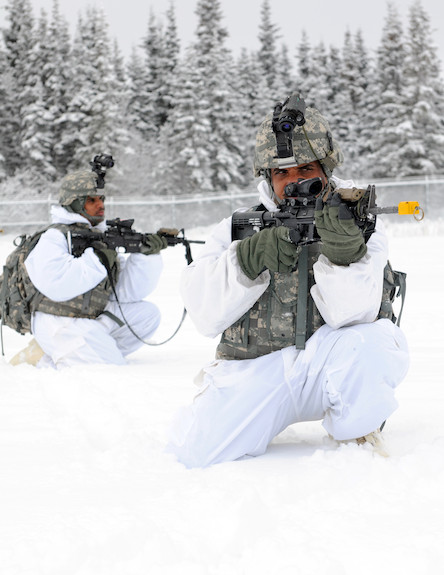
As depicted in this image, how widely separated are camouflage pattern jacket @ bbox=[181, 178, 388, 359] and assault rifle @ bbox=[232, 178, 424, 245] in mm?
91

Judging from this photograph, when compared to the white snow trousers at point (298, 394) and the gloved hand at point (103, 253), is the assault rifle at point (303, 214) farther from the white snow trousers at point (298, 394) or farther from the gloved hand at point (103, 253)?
the gloved hand at point (103, 253)

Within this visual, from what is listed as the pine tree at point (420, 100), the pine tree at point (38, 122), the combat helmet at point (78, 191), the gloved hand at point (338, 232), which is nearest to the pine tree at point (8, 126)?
the pine tree at point (38, 122)

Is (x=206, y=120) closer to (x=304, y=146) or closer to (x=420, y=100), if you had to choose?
(x=420, y=100)

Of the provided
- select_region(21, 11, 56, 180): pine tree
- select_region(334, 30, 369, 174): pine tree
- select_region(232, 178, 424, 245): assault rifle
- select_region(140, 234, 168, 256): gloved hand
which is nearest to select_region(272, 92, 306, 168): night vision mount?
select_region(232, 178, 424, 245): assault rifle

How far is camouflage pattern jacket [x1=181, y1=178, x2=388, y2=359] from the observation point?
268 centimetres

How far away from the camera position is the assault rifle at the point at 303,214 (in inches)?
95.1

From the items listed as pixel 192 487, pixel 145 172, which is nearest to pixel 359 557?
pixel 192 487

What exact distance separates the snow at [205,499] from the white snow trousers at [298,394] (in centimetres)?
10

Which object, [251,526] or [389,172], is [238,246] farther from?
[389,172]

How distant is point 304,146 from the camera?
2922 millimetres

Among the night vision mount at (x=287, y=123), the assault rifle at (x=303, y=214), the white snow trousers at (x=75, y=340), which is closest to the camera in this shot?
the assault rifle at (x=303, y=214)

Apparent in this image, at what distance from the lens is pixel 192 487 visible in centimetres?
248

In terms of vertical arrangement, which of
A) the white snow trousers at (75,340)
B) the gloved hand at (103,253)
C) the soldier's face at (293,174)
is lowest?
the white snow trousers at (75,340)

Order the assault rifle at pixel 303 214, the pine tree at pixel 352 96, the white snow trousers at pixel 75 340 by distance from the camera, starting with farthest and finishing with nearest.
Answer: the pine tree at pixel 352 96 < the white snow trousers at pixel 75 340 < the assault rifle at pixel 303 214
